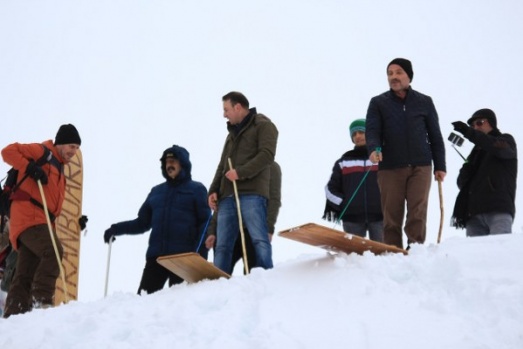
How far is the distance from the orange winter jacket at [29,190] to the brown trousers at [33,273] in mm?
76

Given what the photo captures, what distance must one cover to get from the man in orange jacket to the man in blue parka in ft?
3.05

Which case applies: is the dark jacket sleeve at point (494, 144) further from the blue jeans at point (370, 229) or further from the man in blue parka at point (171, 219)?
the man in blue parka at point (171, 219)

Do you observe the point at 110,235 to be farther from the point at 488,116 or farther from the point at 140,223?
the point at 488,116

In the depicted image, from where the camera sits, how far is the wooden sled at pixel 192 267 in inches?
207

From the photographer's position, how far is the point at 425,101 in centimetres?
638

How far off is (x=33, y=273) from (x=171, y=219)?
4.51ft

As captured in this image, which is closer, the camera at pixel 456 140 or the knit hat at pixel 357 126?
the camera at pixel 456 140

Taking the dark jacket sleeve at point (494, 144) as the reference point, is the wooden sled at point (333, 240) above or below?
below

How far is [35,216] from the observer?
637 cm

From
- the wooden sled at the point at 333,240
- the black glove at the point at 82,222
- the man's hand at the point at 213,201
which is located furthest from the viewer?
the black glove at the point at 82,222

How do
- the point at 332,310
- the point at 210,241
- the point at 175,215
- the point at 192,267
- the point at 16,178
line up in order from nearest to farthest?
the point at 332,310
the point at 192,267
the point at 16,178
the point at 210,241
the point at 175,215

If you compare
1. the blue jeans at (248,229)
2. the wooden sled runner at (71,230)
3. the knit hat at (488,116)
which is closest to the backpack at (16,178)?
the blue jeans at (248,229)

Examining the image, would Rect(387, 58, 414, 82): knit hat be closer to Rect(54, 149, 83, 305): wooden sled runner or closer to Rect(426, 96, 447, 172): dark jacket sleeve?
Rect(426, 96, 447, 172): dark jacket sleeve

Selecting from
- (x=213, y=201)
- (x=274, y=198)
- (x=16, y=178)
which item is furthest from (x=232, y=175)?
(x=16, y=178)
